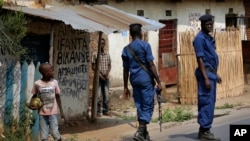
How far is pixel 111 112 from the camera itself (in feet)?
44.4

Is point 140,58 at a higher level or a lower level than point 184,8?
lower

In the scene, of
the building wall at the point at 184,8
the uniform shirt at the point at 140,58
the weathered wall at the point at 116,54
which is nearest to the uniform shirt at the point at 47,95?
the uniform shirt at the point at 140,58

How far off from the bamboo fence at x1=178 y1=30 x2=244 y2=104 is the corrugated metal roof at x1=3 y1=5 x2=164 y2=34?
308 centimetres

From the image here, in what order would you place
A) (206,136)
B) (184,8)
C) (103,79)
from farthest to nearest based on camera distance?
1. (184,8)
2. (103,79)
3. (206,136)

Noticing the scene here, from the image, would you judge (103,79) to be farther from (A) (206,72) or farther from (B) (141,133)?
(A) (206,72)

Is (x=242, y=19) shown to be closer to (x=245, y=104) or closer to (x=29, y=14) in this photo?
(x=245, y=104)

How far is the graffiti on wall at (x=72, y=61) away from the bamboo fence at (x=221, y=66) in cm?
342

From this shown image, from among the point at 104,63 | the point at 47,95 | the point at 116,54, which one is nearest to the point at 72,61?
the point at 104,63

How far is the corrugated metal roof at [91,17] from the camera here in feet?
30.5

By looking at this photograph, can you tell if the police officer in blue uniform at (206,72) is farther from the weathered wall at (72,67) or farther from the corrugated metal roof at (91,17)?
the weathered wall at (72,67)

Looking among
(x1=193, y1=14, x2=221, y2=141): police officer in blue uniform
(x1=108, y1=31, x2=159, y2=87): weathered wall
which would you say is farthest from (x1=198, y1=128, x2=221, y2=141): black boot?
(x1=108, y1=31, x2=159, y2=87): weathered wall

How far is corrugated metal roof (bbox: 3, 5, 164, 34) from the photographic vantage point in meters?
9.30

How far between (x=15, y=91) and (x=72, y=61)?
9.28 feet

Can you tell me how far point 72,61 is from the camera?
11336 mm
